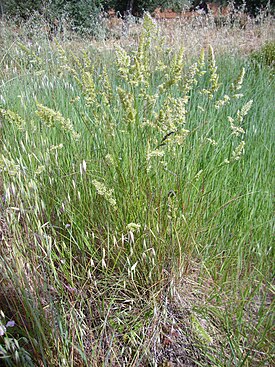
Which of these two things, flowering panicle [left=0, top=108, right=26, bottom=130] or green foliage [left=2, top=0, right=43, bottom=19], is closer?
flowering panicle [left=0, top=108, right=26, bottom=130]

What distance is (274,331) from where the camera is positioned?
109 cm

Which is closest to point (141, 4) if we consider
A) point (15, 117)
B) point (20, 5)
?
point (20, 5)

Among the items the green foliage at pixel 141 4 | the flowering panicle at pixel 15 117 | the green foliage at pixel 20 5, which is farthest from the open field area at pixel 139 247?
the green foliage at pixel 141 4

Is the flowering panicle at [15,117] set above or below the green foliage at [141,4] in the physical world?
below

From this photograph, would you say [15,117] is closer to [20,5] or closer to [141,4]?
[20,5]

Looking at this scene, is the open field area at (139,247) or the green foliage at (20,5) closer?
the open field area at (139,247)

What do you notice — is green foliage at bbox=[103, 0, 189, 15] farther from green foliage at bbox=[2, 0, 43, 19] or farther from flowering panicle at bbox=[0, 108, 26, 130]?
flowering panicle at bbox=[0, 108, 26, 130]

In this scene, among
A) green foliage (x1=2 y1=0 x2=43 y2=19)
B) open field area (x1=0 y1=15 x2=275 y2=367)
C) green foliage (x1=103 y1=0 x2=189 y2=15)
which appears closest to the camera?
open field area (x1=0 y1=15 x2=275 y2=367)

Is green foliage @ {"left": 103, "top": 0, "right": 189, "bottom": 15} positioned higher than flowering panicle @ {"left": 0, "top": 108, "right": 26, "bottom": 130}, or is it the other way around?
green foliage @ {"left": 103, "top": 0, "right": 189, "bottom": 15}

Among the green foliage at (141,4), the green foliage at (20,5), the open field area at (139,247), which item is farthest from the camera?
the green foliage at (141,4)

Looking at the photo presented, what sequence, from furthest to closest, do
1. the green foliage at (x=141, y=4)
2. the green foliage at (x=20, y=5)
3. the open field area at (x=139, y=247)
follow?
the green foliage at (x=141, y=4)
the green foliage at (x=20, y=5)
the open field area at (x=139, y=247)

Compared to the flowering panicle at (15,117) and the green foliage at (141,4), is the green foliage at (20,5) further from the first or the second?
the flowering panicle at (15,117)

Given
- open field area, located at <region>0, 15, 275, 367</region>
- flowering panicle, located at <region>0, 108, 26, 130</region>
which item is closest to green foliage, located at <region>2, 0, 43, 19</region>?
open field area, located at <region>0, 15, 275, 367</region>

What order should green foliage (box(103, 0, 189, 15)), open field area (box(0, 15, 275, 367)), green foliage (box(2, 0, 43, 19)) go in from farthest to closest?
green foliage (box(103, 0, 189, 15)) < green foliage (box(2, 0, 43, 19)) < open field area (box(0, 15, 275, 367))
